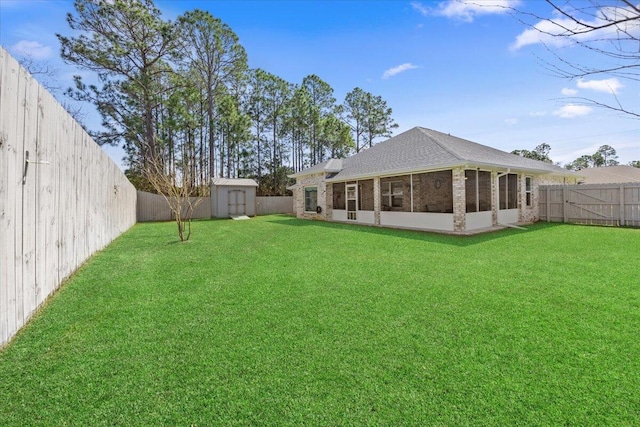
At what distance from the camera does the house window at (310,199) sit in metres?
17.1

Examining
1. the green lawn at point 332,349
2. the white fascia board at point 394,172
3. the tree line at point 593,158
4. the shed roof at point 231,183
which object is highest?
the tree line at point 593,158

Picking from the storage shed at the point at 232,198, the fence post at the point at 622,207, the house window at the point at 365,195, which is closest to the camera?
the fence post at the point at 622,207

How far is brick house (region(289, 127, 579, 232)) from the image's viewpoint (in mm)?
10336

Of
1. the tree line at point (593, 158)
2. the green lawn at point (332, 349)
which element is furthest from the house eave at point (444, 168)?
the tree line at point (593, 158)

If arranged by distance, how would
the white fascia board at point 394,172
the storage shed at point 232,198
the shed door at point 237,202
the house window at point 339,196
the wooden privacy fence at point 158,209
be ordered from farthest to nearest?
1. the shed door at point 237,202
2. the storage shed at point 232,198
3. the wooden privacy fence at point 158,209
4. the house window at point 339,196
5. the white fascia board at point 394,172

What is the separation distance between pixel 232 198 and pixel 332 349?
18630mm

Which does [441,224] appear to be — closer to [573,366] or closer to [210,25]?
[573,366]

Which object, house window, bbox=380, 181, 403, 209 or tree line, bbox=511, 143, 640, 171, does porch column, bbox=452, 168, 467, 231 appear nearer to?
house window, bbox=380, 181, 403, 209

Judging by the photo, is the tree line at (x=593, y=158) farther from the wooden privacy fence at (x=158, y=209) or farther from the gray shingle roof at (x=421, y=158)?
the wooden privacy fence at (x=158, y=209)

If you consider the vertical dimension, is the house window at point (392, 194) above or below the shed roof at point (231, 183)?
below

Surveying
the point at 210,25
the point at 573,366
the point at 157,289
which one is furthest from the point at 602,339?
the point at 210,25

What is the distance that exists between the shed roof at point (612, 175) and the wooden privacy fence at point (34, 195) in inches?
1167

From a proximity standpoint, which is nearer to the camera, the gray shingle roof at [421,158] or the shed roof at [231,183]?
the gray shingle roof at [421,158]

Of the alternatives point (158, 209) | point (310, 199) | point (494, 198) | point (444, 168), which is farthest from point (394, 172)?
point (158, 209)
